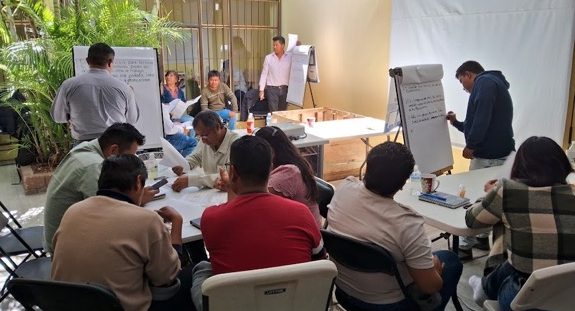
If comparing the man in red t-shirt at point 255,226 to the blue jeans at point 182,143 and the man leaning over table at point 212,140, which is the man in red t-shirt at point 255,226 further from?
the blue jeans at point 182,143

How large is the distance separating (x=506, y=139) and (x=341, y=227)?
2092 millimetres

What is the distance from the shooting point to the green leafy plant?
4281 millimetres

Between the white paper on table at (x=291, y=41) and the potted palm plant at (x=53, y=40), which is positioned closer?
the potted palm plant at (x=53, y=40)

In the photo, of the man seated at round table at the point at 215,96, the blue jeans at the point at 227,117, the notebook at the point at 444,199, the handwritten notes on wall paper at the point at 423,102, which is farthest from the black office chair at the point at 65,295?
the man seated at round table at the point at 215,96

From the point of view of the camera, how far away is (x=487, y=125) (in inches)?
126

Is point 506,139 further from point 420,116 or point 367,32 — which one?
point 367,32

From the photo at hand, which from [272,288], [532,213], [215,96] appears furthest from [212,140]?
[215,96]

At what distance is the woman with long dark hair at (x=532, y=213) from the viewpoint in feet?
5.41

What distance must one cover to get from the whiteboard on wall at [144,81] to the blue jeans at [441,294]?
2.61m

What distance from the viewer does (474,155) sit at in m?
3.37

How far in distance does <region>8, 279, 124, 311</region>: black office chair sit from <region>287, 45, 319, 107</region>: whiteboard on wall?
549cm

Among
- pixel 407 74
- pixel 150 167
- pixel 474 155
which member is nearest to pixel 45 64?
pixel 150 167

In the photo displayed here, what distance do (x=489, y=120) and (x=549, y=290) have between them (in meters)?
1.96

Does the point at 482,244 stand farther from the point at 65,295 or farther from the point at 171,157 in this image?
the point at 65,295
